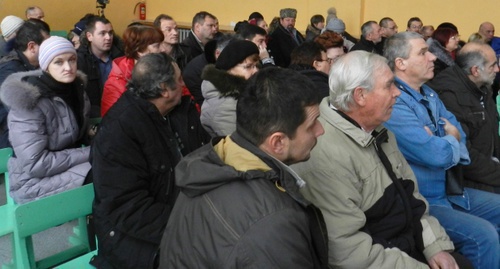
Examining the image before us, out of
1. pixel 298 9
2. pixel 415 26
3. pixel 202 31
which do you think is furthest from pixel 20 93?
pixel 298 9

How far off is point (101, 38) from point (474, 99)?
10.8 ft

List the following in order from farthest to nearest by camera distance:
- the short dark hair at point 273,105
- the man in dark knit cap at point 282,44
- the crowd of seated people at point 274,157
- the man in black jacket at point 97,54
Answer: the man in dark knit cap at point 282,44 → the man in black jacket at point 97,54 → the short dark hair at point 273,105 → the crowd of seated people at point 274,157

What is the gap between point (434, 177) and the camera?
2912 mm

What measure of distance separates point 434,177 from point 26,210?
2011 mm

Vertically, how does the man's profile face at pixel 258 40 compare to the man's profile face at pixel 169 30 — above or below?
above

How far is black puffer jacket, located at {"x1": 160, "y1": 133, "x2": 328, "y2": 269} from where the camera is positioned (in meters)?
1.42

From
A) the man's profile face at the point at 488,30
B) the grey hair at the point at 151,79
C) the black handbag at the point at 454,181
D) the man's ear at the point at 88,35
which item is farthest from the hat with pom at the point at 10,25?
the man's profile face at the point at 488,30

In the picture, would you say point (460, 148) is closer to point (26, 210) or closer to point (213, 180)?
point (213, 180)

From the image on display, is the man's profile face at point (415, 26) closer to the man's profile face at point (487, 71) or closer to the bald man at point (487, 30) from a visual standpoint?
the bald man at point (487, 30)

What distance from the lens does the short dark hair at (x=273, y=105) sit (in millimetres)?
1635

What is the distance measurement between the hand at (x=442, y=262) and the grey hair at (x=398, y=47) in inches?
48.7

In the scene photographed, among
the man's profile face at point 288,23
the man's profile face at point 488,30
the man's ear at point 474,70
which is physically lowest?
the man's profile face at point 288,23

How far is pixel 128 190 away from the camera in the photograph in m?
2.39

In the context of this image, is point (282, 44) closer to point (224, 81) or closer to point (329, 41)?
point (329, 41)
